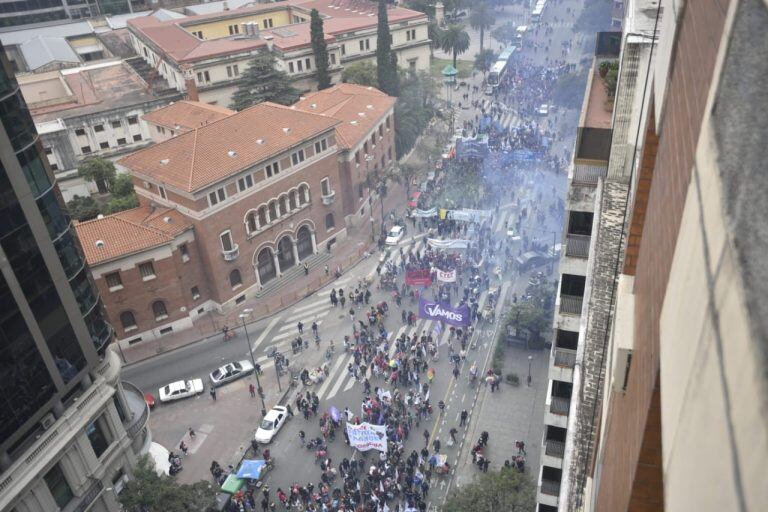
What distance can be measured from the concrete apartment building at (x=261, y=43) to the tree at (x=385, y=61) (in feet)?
17.0

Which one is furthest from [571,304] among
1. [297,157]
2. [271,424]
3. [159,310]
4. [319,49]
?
[319,49]

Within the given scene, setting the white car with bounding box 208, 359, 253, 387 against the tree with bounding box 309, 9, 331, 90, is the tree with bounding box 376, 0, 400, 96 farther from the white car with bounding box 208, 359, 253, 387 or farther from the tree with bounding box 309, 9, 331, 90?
the white car with bounding box 208, 359, 253, 387

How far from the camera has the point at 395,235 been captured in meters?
46.4

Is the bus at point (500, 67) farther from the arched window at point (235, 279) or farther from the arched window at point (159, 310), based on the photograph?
the arched window at point (159, 310)

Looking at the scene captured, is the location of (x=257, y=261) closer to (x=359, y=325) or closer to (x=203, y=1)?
(x=359, y=325)

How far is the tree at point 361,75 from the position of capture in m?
61.8

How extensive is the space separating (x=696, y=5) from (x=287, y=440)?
97.0 ft

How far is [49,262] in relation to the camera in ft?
69.2

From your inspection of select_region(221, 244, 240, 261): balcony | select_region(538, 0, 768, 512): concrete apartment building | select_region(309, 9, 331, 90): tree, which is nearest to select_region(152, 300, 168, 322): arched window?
select_region(221, 244, 240, 261): balcony

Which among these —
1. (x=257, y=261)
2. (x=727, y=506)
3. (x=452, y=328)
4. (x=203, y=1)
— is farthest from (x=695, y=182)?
(x=203, y=1)

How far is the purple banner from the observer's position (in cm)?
3122

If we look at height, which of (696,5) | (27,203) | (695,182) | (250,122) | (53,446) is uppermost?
(696,5)

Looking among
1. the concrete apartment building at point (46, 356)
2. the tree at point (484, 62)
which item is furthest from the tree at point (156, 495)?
the tree at point (484, 62)

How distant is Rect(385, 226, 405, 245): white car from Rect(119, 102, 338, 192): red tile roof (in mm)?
9089
